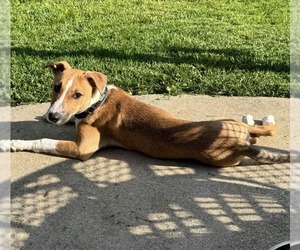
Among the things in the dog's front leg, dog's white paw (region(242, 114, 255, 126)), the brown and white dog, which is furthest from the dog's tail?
the dog's front leg

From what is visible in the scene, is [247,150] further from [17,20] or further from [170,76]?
[17,20]

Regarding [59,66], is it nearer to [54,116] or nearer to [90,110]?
[90,110]

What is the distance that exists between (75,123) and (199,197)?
58.8 inches

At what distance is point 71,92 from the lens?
4691 millimetres

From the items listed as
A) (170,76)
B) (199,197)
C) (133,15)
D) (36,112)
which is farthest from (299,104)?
(133,15)

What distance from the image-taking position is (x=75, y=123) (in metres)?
5.23

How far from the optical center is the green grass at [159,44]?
21.1 ft

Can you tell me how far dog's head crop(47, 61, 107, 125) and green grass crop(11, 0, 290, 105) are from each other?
1.31m

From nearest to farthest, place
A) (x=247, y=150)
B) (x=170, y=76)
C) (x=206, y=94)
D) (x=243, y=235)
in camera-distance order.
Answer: (x=243, y=235) < (x=247, y=150) < (x=206, y=94) < (x=170, y=76)

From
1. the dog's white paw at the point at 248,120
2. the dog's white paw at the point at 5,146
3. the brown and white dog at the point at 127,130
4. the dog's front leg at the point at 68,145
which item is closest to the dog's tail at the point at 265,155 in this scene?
the brown and white dog at the point at 127,130

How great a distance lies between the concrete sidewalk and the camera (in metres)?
3.78

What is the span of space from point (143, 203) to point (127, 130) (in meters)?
0.85

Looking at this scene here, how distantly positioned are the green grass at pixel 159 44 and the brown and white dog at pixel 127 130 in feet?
4.11

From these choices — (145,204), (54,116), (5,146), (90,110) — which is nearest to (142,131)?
(90,110)
